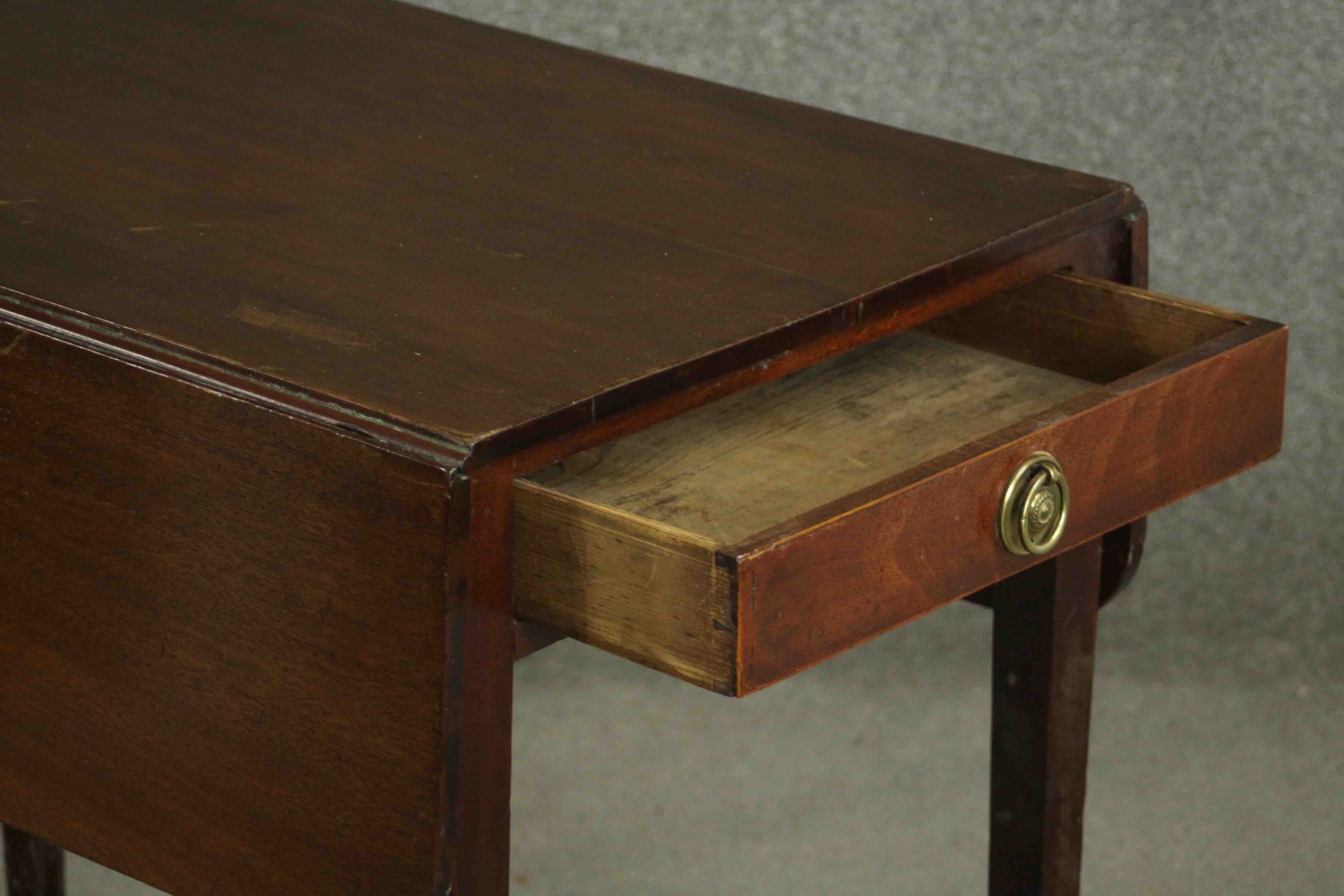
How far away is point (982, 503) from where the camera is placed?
113cm

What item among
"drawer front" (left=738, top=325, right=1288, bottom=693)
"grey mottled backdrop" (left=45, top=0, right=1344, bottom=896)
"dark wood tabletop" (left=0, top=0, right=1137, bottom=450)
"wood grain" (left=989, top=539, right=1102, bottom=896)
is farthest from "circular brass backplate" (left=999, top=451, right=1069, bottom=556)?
"grey mottled backdrop" (left=45, top=0, right=1344, bottom=896)

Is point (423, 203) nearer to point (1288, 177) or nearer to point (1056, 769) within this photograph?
point (1056, 769)

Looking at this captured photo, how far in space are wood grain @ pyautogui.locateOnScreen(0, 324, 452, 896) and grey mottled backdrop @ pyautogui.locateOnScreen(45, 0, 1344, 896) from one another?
2.99 feet

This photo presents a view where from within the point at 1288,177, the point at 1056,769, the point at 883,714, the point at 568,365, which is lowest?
the point at 883,714

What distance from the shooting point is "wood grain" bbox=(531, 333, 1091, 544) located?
1163mm

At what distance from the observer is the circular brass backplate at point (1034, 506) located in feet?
3.76

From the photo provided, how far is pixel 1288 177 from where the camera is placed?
7.68ft

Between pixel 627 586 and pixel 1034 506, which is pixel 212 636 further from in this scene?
pixel 1034 506

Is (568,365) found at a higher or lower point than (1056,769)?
higher

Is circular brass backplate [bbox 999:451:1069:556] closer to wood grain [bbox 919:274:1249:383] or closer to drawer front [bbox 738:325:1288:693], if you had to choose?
drawer front [bbox 738:325:1288:693]

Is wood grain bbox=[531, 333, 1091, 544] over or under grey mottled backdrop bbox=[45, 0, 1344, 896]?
over

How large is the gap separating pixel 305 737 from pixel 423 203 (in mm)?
338

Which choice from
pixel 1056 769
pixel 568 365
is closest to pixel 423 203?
pixel 568 365

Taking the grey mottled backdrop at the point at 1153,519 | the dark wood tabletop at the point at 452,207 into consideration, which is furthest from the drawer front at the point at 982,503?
the grey mottled backdrop at the point at 1153,519
